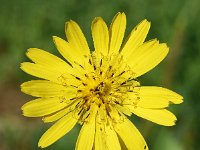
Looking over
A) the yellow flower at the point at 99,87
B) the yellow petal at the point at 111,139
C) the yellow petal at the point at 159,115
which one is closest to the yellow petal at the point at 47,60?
the yellow flower at the point at 99,87

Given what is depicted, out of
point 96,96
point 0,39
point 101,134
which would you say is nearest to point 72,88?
point 96,96

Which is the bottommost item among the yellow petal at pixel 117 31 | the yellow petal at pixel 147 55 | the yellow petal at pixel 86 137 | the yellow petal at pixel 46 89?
the yellow petal at pixel 86 137

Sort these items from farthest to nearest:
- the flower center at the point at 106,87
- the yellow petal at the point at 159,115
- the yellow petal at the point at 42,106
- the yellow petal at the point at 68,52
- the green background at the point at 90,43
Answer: the green background at the point at 90,43
the flower center at the point at 106,87
the yellow petal at the point at 68,52
the yellow petal at the point at 42,106
the yellow petal at the point at 159,115

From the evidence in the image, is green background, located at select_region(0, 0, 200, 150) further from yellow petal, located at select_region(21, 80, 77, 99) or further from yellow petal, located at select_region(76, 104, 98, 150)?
yellow petal, located at select_region(21, 80, 77, 99)

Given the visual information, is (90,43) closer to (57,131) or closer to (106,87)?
(106,87)

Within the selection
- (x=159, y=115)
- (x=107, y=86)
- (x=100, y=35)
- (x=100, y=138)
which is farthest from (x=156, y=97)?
(x=100, y=35)

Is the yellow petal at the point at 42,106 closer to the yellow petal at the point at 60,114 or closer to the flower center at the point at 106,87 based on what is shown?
the yellow petal at the point at 60,114
